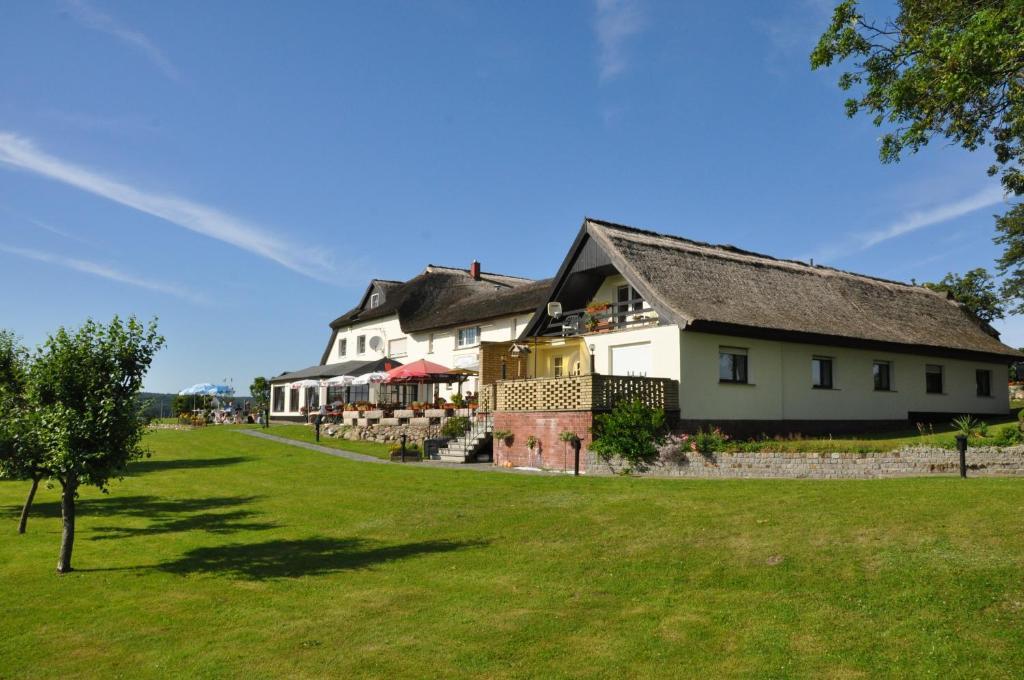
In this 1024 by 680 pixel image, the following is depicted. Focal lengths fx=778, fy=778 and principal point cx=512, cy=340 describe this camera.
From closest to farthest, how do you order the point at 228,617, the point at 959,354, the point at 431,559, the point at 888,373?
the point at 228,617 → the point at 431,559 → the point at 888,373 → the point at 959,354

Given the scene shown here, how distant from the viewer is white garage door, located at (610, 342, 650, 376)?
24438 mm

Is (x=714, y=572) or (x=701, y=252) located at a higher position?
(x=701, y=252)

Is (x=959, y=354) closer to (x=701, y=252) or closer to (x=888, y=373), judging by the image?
(x=888, y=373)

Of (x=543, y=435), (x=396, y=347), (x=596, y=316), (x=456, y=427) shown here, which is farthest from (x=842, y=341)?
(x=396, y=347)

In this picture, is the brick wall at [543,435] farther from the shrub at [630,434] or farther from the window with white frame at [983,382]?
the window with white frame at [983,382]

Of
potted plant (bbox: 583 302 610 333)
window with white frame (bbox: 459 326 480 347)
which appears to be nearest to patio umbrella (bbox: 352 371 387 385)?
window with white frame (bbox: 459 326 480 347)

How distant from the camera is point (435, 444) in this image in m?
26.8

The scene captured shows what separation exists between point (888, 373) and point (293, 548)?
23.5 metres

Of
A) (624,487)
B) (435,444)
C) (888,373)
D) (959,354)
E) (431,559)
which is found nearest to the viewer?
(431,559)

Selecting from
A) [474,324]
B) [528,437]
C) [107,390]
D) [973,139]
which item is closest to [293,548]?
[107,390]

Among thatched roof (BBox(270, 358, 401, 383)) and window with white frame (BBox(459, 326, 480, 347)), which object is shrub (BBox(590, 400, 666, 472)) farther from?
thatched roof (BBox(270, 358, 401, 383))

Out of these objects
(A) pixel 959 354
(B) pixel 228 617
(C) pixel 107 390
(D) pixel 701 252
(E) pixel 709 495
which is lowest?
(B) pixel 228 617

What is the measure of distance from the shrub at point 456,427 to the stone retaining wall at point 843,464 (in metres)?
9.94

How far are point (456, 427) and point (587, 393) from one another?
8.08 m
